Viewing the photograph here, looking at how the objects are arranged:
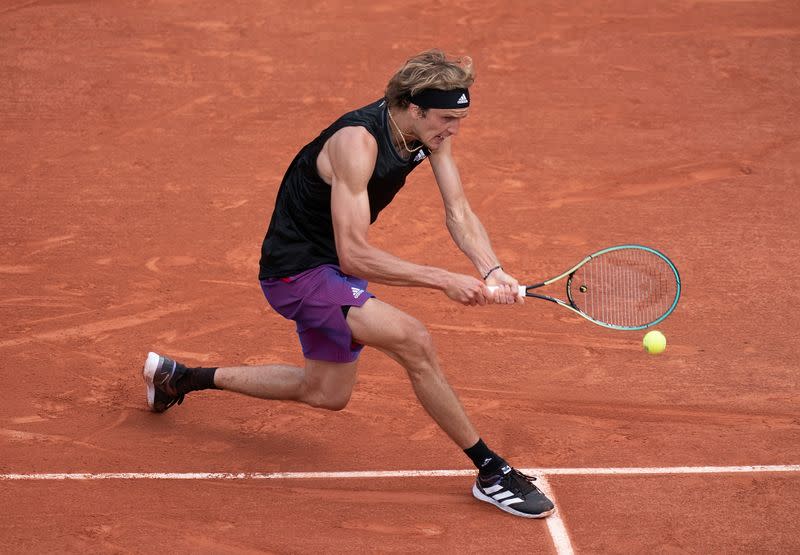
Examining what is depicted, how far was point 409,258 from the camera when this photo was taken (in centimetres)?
789

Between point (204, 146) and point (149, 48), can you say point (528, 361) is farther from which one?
point (149, 48)

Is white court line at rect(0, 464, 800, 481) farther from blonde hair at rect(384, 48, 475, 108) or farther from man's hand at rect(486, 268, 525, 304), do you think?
blonde hair at rect(384, 48, 475, 108)

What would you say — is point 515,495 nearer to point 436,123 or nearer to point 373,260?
point 373,260

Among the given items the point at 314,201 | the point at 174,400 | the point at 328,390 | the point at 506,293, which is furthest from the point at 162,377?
the point at 506,293

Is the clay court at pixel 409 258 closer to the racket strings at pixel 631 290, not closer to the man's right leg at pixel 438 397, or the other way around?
the man's right leg at pixel 438 397

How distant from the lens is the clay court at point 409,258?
5160 mm

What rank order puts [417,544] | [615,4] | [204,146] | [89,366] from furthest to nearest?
[615,4] → [204,146] → [89,366] → [417,544]

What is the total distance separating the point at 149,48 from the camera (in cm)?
1095

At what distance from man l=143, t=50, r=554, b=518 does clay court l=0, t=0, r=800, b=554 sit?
43 centimetres

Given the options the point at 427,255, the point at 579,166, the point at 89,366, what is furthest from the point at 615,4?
the point at 89,366

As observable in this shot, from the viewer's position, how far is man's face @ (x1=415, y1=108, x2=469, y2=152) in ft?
16.0

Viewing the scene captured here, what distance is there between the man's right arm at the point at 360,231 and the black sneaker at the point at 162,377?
144 centimetres

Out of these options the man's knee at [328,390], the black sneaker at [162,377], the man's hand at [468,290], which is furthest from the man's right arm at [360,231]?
the black sneaker at [162,377]

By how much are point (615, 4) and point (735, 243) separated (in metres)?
4.71
